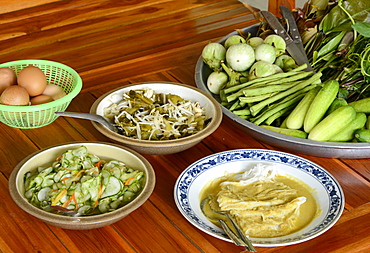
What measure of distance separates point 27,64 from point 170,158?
57cm

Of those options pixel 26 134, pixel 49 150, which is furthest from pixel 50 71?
pixel 49 150

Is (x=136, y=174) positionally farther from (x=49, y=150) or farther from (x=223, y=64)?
(x=223, y=64)

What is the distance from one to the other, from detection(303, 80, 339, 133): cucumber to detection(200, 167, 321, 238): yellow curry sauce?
0.20m

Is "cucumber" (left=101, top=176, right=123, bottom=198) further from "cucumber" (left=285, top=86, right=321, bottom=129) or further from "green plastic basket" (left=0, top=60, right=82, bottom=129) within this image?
"cucumber" (left=285, top=86, right=321, bottom=129)

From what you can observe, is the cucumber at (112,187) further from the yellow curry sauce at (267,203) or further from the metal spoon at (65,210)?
the yellow curry sauce at (267,203)

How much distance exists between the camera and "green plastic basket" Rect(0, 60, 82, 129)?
1.26 metres

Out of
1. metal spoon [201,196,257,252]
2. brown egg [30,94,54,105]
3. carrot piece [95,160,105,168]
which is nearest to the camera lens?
metal spoon [201,196,257,252]

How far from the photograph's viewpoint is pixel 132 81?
165cm

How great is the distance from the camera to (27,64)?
58.5 inches

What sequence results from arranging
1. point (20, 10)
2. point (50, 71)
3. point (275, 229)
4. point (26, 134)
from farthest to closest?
point (20, 10), point (50, 71), point (26, 134), point (275, 229)

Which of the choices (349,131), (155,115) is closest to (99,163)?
(155,115)

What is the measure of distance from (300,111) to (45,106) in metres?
0.70

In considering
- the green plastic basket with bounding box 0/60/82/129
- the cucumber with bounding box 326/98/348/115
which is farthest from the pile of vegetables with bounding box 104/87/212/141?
the cucumber with bounding box 326/98/348/115

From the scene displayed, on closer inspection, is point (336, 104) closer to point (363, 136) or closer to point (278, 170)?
point (363, 136)
